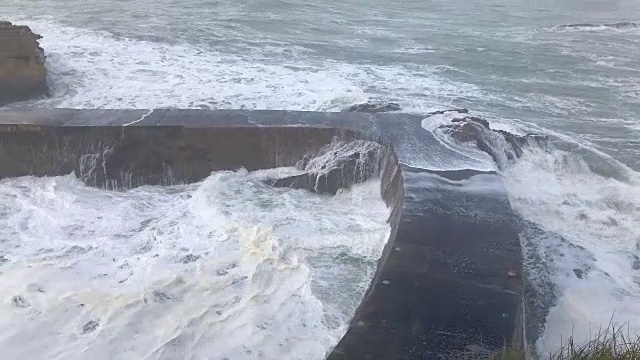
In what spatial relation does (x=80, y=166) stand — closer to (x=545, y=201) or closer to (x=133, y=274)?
(x=133, y=274)

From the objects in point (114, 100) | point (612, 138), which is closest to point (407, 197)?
point (612, 138)

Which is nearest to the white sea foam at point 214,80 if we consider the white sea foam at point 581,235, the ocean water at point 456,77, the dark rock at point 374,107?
the ocean water at point 456,77

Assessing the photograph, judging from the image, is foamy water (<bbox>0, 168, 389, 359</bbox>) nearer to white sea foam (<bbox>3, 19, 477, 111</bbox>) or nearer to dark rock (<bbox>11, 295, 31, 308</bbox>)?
dark rock (<bbox>11, 295, 31, 308</bbox>)

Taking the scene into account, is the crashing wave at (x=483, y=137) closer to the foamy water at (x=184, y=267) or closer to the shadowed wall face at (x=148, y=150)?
the shadowed wall face at (x=148, y=150)

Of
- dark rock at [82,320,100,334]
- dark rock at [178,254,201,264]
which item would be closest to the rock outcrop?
dark rock at [178,254,201,264]

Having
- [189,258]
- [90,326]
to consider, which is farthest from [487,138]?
[90,326]

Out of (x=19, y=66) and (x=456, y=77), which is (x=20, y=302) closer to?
(x=19, y=66)
